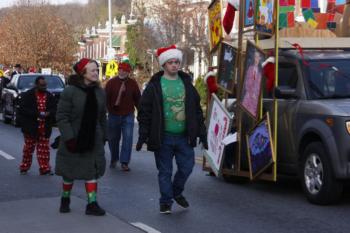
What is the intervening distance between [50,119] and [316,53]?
464 centimetres

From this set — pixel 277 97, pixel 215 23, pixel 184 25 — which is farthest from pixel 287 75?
pixel 184 25

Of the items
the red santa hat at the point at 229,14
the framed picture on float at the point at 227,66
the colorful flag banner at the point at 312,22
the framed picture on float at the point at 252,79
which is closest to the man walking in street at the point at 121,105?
the framed picture on float at the point at 227,66

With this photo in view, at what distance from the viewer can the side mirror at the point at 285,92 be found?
1002 centimetres

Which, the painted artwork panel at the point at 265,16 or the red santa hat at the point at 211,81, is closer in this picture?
the painted artwork panel at the point at 265,16

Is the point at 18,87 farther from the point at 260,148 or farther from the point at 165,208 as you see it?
the point at 165,208

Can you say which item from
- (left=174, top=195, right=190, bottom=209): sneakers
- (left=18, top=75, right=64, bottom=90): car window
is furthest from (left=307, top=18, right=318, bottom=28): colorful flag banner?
(left=18, top=75, right=64, bottom=90): car window

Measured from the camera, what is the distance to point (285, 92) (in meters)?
10.1

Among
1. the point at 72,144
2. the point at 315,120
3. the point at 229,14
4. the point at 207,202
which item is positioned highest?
the point at 229,14

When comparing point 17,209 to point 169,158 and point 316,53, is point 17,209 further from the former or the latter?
point 316,53

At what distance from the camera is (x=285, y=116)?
10.3m

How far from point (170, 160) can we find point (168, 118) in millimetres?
468

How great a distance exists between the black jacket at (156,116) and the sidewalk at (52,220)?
934 mm

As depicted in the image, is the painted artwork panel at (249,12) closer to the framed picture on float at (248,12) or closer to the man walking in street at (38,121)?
the framed picture on float at (248,12)

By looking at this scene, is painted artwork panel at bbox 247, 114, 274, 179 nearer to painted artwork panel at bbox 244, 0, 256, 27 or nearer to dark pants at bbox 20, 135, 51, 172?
painted artwork panel at bbox 244, 0, 256, 27
